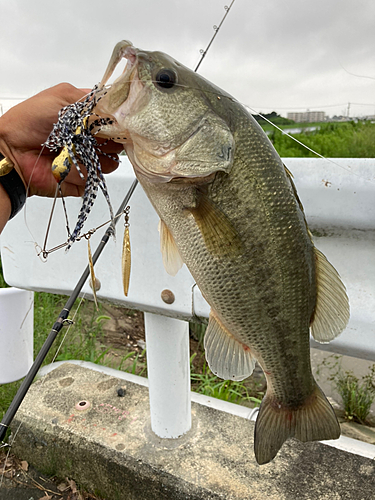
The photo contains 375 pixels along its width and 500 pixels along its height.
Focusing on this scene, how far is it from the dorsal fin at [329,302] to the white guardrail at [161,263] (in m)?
0.36

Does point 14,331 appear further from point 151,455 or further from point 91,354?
point 151,455

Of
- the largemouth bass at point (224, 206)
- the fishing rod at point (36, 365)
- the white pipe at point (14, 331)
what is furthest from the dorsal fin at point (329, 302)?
the white pipe at point (14, 331)

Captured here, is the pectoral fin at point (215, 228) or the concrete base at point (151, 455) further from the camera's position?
the concrete base at point (151, 455)

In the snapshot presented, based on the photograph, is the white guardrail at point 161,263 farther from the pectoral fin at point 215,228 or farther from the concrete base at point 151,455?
the pectoral fin at point 215,228

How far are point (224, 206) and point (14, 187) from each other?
69cm

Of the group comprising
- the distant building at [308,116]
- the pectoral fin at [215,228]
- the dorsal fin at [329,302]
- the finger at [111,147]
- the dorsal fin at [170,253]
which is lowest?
the dorsal fin at [329,302]

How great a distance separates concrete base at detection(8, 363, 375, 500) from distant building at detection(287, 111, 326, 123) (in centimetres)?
169

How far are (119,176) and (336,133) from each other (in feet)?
3.14

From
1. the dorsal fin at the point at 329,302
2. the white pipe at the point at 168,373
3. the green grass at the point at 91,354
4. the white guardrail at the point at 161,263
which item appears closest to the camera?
the dorsal fin at the point at 329,302

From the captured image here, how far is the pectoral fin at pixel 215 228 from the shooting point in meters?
1.03

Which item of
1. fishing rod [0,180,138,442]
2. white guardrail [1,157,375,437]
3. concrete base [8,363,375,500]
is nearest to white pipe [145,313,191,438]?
white guardrail [1,157,375,437]

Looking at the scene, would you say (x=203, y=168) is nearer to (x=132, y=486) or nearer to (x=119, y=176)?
(x=119, y=176)

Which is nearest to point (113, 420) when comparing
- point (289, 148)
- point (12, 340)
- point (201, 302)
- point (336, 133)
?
point (12, 340)

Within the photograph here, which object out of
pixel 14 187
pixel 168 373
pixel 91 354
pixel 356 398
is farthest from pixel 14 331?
pixel 356 398
